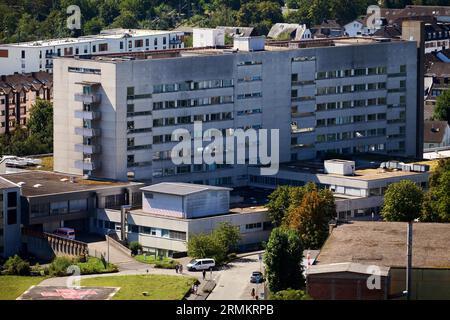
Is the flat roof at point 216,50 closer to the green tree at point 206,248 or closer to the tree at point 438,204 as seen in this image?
the green tree at point 206,248

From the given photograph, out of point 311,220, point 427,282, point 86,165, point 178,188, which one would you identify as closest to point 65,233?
point 86,165

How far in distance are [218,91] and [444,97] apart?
30895 millimetres

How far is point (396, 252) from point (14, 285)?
13.6 meters

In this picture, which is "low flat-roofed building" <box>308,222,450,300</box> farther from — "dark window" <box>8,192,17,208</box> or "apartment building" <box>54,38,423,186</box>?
"dark window" <box>8,192,17,208</box>

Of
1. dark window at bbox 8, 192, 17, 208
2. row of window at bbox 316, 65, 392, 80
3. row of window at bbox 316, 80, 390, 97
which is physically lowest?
dark window at bbox 8, 192, 17, 208

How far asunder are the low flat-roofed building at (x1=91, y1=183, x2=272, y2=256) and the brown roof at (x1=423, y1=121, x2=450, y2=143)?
88.9 feet

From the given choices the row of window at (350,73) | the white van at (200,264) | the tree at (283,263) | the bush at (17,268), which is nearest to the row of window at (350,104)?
the row of window at (350,73)

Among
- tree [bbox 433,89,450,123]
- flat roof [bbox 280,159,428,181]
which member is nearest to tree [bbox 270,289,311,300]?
flat roof [bbox 280,159,428,181]

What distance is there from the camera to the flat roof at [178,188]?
7031cm

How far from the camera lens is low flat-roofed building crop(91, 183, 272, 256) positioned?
69812 millimetres

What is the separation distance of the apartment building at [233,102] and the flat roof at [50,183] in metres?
0.78

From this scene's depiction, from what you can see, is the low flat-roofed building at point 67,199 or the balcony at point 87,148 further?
the balcony at point 87,148
